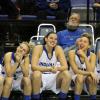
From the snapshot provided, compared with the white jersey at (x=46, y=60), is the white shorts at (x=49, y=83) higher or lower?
lower

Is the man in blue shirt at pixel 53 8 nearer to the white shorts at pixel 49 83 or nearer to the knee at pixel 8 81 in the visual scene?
the white shorts at pixel 49 83

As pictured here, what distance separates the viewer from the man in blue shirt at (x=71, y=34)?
8297mm

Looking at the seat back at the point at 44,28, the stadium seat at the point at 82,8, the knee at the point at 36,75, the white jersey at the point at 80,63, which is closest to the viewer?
the knee at the point at 36,75

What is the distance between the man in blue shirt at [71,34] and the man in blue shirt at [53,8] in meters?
1.14

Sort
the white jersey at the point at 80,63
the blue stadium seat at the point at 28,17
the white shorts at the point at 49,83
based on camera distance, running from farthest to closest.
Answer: the blue stadium seat at the point at 28,17 < the white jersey at the point at 80,63 < the white shorts at the point at 49,83

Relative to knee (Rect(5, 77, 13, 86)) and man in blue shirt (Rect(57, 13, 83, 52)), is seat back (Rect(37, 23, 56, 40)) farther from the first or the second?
knee (Rect(5, 77, 13, 86))

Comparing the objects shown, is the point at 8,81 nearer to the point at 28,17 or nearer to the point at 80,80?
the point at 80,80

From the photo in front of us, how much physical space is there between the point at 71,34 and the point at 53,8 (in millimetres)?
1371

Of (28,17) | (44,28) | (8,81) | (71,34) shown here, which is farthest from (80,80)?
(28,17)

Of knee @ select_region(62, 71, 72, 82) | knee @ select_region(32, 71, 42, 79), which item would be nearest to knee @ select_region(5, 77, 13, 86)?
knee @ select_region(32, 71, 42, 79)

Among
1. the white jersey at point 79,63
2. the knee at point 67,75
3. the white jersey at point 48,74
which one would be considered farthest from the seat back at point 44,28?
the knee at point 67,75

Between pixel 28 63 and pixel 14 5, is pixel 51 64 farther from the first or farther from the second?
pixel 14 5

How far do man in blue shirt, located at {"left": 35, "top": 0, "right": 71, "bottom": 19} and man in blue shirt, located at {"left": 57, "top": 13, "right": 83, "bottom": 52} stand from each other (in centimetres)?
114

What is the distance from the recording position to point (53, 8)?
961cm
